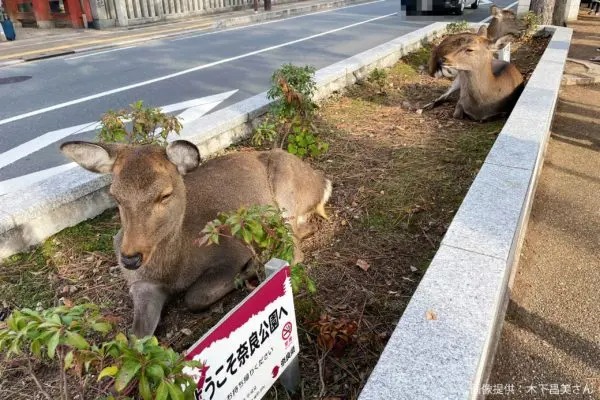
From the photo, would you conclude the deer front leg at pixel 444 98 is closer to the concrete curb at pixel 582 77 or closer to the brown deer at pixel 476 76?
the brown deer at pixel 476 76

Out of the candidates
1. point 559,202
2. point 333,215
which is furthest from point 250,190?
point 559,202

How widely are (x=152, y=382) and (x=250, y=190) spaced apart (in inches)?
→ 98.0

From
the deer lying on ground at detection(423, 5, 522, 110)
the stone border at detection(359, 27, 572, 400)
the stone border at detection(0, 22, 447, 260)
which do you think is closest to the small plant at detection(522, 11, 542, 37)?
the deer lying on ground at detection(423, 5, 522, 110)

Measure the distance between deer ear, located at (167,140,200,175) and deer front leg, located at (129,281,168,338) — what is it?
31.2 inches

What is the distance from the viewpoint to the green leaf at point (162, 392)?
4.72ft

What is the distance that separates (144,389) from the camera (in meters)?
1.44

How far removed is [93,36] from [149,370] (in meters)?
19.5

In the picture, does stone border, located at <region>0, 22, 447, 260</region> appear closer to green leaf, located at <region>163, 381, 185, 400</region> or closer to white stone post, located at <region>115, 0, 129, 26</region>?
green leaf, located at <region>163, 381, 185, 400</region>

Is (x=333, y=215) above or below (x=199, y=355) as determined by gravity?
below

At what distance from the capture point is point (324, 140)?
6117 mm

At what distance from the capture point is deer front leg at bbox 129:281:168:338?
305 cm

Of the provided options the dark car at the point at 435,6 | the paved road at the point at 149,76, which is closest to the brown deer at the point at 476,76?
the paved road at the point at 149,76

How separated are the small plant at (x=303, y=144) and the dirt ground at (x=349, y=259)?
0.53 ft

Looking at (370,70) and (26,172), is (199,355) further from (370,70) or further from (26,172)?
(370,70)
